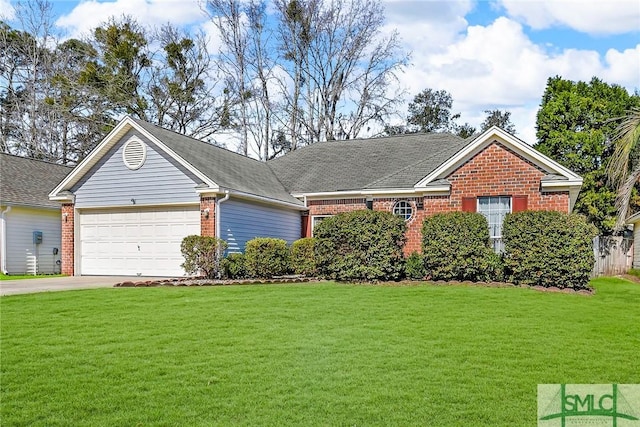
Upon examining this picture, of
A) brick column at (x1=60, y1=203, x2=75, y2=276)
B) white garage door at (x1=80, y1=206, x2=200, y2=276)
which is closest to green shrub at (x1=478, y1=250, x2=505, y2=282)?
white garage door at (x1=80, y1=206, x2=200, y2=276)

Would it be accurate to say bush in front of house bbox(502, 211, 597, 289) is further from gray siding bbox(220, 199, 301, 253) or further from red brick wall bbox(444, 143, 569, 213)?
gray siding bbox(220, 199, 301, 253)

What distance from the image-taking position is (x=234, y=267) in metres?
16.4

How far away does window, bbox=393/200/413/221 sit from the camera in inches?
750

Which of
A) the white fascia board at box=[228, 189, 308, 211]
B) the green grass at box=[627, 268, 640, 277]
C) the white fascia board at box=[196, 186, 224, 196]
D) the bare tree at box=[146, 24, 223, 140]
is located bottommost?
the green grass at box=[627, 268, 640, 277]

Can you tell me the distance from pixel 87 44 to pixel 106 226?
21894mm

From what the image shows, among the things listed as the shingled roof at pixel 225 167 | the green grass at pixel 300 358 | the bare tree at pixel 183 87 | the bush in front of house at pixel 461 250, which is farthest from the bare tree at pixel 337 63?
the green grass at pixel 300 358

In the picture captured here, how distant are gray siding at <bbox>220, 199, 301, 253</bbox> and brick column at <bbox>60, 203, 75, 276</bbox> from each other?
5891 mm

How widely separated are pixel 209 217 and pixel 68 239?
5.85 m

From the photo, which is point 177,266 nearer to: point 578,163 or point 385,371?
point 385,371

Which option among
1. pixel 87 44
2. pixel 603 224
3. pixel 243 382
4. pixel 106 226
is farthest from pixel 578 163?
pixel 87 44

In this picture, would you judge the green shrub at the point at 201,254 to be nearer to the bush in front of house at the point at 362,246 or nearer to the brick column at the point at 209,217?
the brick column at the point at 209,217

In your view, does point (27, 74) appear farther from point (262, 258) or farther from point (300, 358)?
point (300, 358)

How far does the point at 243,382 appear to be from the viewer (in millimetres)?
5648

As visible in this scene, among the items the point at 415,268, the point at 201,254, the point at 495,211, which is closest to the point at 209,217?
the point at 201,254
